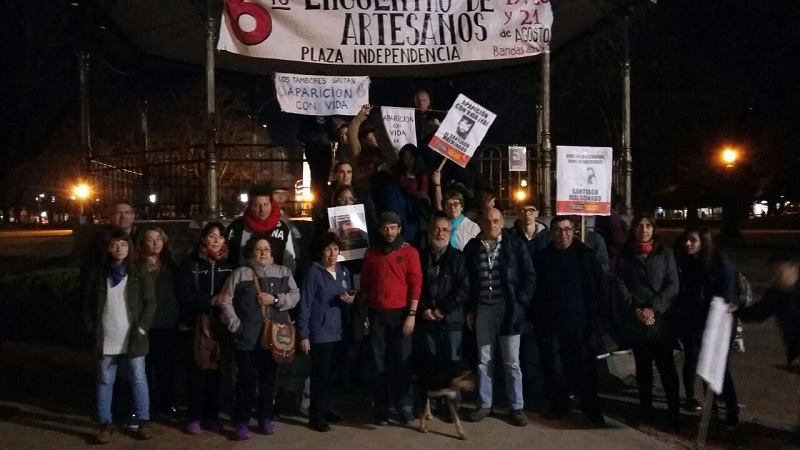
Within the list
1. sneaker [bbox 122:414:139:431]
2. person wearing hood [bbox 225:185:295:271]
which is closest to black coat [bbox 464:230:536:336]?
person wearing hood [bbox 225:185:295:271]

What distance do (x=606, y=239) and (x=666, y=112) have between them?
29.6 meters

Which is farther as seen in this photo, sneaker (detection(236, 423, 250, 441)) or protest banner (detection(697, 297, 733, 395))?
sneaker (detection(236, 423, 250, 441))

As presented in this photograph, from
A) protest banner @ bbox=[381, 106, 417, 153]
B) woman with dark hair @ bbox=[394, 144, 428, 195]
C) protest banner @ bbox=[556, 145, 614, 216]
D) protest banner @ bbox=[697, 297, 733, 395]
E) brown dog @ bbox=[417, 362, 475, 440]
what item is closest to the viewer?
protest banner @ bbox=[697, 297, 733, 395]

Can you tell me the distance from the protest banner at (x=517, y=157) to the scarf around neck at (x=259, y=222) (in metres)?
3.64

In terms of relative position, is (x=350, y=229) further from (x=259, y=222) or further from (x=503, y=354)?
(x=503, y=354)

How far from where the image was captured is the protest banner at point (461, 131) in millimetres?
8695

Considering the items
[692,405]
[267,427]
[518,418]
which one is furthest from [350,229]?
[692,405]

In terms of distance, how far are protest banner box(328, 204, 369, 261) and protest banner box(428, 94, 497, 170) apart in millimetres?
1482

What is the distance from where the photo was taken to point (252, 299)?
6.65m

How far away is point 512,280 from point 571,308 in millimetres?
591

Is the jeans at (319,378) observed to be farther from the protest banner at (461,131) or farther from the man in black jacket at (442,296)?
the protest banner at (461,131)

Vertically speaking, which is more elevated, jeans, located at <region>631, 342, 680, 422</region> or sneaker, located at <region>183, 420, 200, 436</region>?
jeans, located at <region>631, 342, 680, 422</region>

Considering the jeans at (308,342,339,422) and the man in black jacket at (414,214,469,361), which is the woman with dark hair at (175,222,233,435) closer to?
the jeans at (308,342,339,422)

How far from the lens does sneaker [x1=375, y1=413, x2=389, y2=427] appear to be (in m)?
7.04
